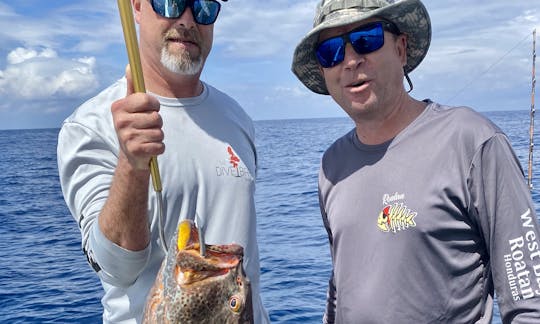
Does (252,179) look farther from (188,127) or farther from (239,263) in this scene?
(239,263)

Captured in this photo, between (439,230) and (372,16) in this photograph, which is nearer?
(439,230)

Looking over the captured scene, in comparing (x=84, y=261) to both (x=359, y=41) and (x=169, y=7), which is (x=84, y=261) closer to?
(x=169, y=7)

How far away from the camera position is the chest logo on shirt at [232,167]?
10.3 ft

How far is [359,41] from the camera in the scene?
325 cm

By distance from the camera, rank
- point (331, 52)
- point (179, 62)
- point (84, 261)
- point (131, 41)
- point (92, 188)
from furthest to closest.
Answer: point (84, 261)
point (331, 52)
point (179, 62)
point (92, 188)
point (131, 41)

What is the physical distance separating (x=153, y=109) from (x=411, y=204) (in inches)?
62.2

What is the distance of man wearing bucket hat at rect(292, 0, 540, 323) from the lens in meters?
2.79

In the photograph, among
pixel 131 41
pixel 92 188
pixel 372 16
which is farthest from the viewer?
pixel 372 16

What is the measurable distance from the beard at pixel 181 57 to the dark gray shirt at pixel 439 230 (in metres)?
1.19

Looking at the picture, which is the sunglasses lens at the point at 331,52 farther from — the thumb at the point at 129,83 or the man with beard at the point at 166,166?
the thumb at the point at 129,83

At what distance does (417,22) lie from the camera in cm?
341

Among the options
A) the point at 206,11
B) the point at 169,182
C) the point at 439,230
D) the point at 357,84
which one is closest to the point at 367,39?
the point at 357,84

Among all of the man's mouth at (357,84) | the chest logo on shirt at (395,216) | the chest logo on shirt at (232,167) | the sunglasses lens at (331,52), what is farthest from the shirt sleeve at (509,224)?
the chest logo on shirt at (232,167)

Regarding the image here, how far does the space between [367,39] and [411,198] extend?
0.96 metres
